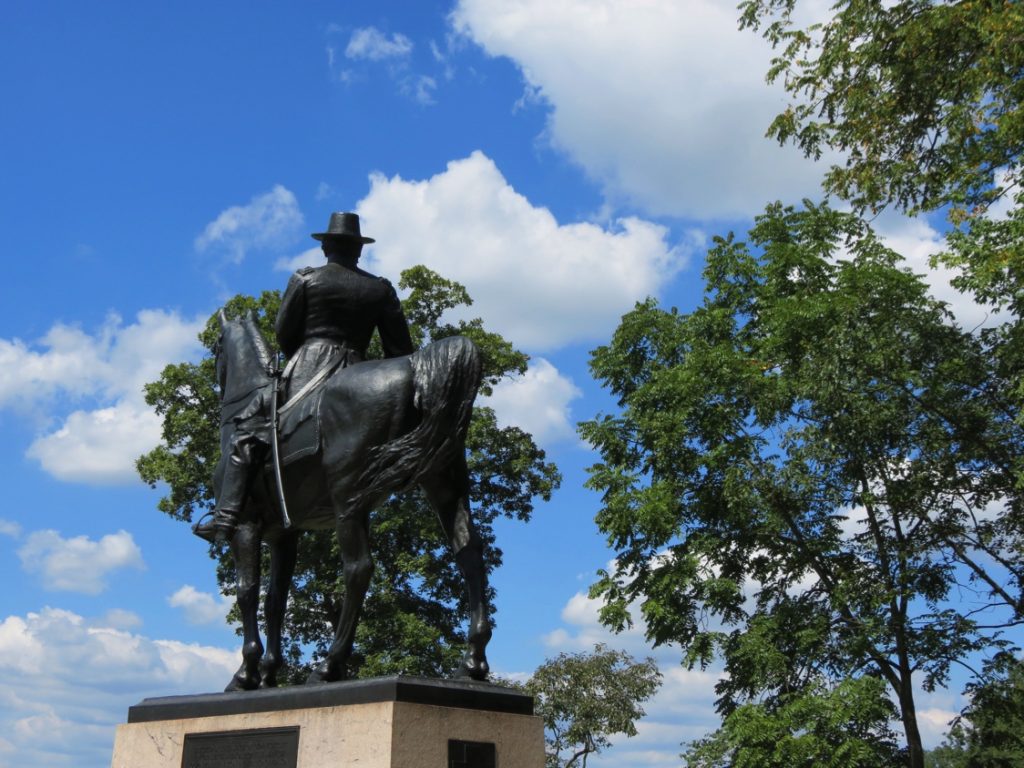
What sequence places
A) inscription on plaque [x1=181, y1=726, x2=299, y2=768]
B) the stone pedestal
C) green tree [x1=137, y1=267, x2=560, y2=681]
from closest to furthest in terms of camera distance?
the stone pedestal, inscription on plaque [x1=181, y1=726, x2=299, y2=768], green tree [x1=137, y1=267, x2=560, y2=681]

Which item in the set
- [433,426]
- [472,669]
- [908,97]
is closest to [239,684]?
[472,669]

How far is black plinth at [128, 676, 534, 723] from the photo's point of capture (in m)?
5.72

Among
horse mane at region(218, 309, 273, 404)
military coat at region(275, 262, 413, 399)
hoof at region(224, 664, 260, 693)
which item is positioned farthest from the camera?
horse mane at region(218, 309, 273, 404)

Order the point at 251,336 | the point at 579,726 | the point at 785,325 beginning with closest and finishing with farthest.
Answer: the point at 251,336, the point at 785,325, the point at 579,726

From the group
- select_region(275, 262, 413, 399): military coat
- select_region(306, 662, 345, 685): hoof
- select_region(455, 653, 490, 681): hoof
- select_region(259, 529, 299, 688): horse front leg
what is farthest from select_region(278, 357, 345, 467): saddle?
select_region(455, 653, 490, 681): hoof

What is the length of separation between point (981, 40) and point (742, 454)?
921 centimetres

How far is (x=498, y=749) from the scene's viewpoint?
6016 millimetres

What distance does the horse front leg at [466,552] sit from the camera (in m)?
6.46

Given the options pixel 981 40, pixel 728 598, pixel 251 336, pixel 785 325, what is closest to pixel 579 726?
pixel 728 598

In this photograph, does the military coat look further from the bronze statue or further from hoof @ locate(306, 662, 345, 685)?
hoof @ locate(306, 662, 345, 685)

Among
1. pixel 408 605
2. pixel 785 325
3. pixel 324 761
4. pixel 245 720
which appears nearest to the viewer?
pixel 324 761

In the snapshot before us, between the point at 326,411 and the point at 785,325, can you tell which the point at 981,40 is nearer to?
the point at 785,325

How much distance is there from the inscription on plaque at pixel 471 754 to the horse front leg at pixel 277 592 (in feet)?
5.95

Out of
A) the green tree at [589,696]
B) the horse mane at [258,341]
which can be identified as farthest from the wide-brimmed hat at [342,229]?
the green tree at [589,696]
